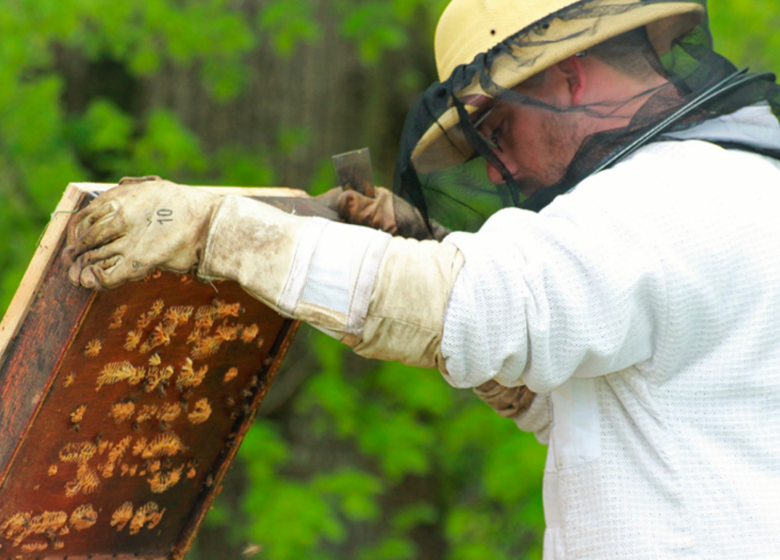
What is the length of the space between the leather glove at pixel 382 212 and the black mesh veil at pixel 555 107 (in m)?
0.05

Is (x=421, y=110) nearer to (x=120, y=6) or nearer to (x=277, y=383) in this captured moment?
(x=120, y=6)

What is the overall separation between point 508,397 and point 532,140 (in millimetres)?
756

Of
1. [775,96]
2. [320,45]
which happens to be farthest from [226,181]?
[775,96]

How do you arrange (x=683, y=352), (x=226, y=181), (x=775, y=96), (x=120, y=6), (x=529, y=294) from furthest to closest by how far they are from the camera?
(x=226, y=181), (x=120, y=6), (x=775, y=96), (x=683, y=352), (x=529, y=294)

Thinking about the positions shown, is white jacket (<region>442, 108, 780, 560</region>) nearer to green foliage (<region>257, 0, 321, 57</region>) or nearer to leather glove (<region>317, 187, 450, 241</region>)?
leather glove (<region>317, 187, 450, 241</region>)

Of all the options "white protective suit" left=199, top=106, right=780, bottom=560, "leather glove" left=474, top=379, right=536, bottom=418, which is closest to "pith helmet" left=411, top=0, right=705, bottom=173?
"white protective suit" left=199, top=106, right=780, bottom=560

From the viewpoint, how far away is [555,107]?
185 cm

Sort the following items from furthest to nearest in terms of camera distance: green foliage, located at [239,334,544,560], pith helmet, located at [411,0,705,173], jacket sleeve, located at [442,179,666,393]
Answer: green foliage, located at [239,334,544,560]
pith helmet, located at [411,0,705,173]
jacket sleeve, located at [442,179,666,393]

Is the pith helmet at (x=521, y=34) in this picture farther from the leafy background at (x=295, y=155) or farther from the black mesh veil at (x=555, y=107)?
the leafy background at (x=295, y=155)

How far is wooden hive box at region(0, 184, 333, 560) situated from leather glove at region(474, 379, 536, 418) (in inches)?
23.7

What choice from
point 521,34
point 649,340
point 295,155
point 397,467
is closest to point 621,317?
point 649,340

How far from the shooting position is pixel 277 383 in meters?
5.04

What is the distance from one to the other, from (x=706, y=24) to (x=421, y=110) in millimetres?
724

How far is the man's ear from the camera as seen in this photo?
6.21 ft
